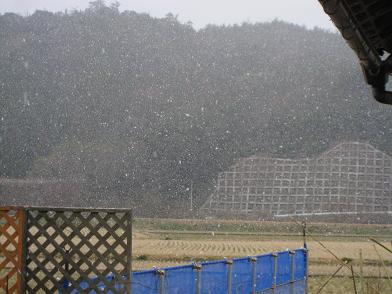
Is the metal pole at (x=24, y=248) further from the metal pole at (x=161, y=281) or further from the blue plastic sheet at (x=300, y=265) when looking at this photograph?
the blue plastic sheet at (x=300, y=265)


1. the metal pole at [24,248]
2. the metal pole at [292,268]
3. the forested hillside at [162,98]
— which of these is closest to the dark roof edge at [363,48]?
the metal pole at [24,248]

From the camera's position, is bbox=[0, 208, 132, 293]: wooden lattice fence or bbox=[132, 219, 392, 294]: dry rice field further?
bbox=[0, 208, 132, 293]: wooden lattice fence

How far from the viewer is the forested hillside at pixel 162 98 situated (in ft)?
223

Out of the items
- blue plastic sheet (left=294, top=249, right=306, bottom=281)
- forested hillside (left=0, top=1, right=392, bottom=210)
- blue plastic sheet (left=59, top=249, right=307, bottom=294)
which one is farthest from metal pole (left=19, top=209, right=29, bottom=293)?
forested hillside (left=0, top=1, right=392, bottom=210)

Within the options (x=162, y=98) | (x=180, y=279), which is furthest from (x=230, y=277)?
(x=162, y=98)

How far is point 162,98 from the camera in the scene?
293 feet

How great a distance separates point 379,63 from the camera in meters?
2.86

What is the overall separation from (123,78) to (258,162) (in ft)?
132

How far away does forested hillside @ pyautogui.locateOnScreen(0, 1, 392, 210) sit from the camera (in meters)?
68.0

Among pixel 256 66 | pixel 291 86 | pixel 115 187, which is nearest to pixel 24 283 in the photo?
pixel 115 187

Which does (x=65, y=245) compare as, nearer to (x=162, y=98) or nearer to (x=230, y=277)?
(x=230, y=277)

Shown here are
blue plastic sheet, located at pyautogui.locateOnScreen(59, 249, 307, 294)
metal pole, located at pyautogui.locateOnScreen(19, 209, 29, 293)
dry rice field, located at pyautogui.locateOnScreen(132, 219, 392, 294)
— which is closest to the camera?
dry rice field, located at pyautogui.locateOnScreen(132, 219, 392, 294)

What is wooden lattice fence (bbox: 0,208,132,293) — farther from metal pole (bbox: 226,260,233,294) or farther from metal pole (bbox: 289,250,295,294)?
metal pole (bbox: 289,250,295,294)

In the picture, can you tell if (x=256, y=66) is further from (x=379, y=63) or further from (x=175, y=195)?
(x=379, y=63)
